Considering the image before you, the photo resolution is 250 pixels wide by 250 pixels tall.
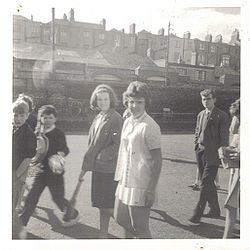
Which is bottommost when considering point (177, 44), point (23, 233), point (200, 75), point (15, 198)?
point (23, 233)

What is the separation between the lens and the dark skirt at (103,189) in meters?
2.68

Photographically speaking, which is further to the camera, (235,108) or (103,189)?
(235,108)

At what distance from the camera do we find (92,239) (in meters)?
2.74

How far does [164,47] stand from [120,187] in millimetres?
1566

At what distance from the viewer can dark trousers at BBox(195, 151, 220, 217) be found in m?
2.80

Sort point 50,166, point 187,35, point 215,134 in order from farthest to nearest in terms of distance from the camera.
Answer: point 187,35 < point 215,134 < point 50,166

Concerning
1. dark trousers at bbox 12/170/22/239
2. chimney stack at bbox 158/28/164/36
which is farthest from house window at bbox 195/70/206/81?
dark trousers at bbox 12/170/22/239

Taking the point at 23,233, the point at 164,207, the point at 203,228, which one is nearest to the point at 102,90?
the point at 164,207

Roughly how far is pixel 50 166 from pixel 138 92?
1093mm

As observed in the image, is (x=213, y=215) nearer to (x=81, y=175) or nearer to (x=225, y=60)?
(x=81, y=175)

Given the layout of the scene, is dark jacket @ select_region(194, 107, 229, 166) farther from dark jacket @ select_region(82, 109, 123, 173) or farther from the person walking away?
dark jacket @ select_region(82, 109, 123, 173)

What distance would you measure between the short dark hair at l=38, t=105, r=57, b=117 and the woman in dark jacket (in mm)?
371

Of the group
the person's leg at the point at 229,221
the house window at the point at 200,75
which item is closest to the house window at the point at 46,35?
the house window at the point at 200,75

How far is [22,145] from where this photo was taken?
2707 millimetres
